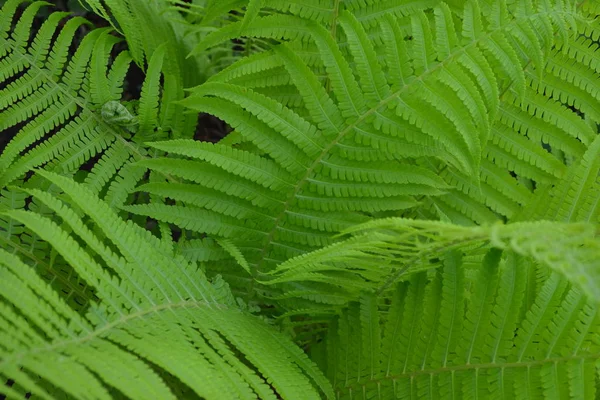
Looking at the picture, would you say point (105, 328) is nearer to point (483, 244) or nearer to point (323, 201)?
point (323, 201)

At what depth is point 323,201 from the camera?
1.17m

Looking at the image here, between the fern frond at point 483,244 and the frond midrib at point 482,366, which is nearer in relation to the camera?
the fern frond at point 483,244

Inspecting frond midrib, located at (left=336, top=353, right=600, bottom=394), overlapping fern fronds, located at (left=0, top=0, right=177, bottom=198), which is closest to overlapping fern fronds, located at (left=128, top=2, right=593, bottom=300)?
overlapping fern fronds, located at (left=0, top=0, right=177, bottom=198)

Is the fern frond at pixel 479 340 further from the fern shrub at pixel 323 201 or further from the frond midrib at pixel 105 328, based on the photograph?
the frond midrib at pixel 105 328

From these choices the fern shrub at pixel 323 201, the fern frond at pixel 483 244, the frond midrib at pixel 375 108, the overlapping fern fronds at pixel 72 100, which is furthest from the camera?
the overlapping fern fronds at pixel 72 100

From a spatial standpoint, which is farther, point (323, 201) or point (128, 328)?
point (323, 201)

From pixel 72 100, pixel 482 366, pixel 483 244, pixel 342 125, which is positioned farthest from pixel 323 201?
pixel 72 100

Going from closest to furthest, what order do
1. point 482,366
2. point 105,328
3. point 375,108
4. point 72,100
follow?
point 105,328 < point 482,366 < point 375,108 < point 72,100

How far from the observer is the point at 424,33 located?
1.07m

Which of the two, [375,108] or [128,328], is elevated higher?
[375,108]

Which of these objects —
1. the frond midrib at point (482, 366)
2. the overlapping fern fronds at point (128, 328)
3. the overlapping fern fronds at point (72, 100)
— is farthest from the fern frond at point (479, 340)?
the overlapping fern fronds at point (72, 100)

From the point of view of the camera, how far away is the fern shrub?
0.92 metres

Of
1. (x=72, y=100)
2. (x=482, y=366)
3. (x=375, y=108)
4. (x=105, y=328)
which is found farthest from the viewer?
(x=72, y=100)

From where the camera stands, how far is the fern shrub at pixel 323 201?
3.03 ft
